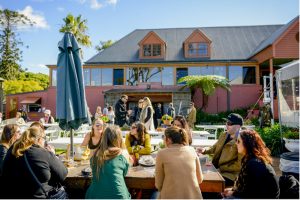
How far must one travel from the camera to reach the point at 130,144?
443cm

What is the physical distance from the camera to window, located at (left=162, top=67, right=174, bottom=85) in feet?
69.5

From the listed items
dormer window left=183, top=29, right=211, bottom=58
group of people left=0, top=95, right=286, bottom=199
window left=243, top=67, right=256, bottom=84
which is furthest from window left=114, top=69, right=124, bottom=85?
group of people left=0, top=95, right=286, bottom=199

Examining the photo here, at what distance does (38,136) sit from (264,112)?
1179 cm

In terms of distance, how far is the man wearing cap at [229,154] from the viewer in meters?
3.54

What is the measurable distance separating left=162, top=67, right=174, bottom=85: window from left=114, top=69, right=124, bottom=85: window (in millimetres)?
3642

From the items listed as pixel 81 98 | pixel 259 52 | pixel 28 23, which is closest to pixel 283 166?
pixel 81 98

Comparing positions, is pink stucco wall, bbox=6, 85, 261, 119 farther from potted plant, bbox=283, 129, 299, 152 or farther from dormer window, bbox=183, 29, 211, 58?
potted plant, bbox=283, 129, 299, 152

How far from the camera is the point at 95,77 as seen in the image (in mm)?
21828

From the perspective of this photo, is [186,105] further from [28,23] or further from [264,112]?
[28,23]

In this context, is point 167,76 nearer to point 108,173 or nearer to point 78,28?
point 78,28

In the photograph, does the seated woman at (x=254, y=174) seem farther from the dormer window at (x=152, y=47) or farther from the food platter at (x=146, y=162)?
the dormer window at (x=152, y=47)

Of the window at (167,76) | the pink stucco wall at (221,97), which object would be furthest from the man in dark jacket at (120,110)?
the window at (167,76)

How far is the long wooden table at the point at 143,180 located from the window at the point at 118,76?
60.7 feet

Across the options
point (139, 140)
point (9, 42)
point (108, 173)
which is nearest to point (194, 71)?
point (139, 140)
